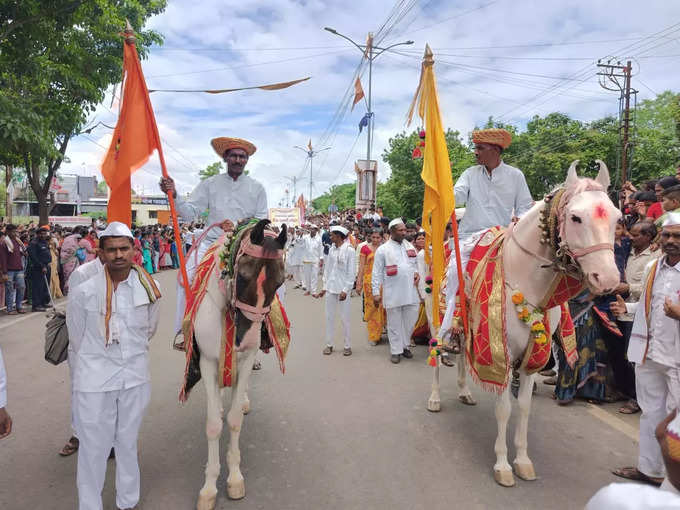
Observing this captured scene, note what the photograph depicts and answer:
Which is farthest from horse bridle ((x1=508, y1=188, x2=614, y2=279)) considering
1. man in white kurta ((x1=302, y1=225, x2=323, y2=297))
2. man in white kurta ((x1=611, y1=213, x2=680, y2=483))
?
man in white kurta ((x1=302, y1=225, x2=323, y2=297))

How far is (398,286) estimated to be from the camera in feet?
24.3

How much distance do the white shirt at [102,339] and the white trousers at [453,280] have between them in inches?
100

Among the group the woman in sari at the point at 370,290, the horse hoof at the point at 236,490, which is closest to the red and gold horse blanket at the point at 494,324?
the horse hoof at the point at 236,490

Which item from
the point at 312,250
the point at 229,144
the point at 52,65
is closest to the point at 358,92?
the point at 312,250

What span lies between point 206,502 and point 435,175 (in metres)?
3.28

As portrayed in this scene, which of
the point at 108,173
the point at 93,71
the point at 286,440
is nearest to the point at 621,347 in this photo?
the point at 286,440

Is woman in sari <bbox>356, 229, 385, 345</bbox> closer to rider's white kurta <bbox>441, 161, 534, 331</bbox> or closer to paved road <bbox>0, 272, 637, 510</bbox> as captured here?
paved road <bbox>0, 272, 637, 510</bbox>

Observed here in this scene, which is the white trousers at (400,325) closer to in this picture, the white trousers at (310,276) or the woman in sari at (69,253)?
the white trousers at (310,276)

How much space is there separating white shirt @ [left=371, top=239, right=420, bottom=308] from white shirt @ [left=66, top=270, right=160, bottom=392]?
4747mm

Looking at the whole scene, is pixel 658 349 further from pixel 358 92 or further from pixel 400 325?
pixel 358 92

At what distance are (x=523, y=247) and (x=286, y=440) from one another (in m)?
2.72

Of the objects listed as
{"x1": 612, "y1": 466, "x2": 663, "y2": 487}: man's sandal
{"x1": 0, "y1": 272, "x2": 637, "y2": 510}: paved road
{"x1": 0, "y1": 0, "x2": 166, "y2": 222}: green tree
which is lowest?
{"x1": 0, "y1": 272, "x2": 637, "y2": 510}: paved road

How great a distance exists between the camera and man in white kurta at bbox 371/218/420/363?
7.31m

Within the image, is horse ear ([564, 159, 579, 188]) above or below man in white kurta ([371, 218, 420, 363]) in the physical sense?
above
